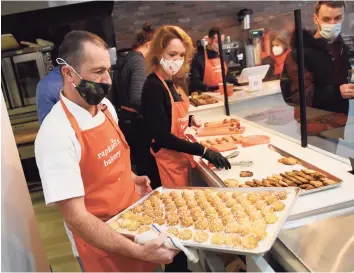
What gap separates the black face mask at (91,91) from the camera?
119 cm

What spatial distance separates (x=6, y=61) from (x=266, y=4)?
3.95 metres

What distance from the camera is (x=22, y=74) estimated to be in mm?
4117

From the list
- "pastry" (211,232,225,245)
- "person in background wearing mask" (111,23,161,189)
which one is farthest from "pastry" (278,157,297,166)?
"person in background wearing mask" (111,23,161,189)

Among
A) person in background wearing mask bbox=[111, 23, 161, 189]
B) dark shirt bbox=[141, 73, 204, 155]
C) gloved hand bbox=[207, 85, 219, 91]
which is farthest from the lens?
gloved hand bbox=[207, 85, 219, 91]

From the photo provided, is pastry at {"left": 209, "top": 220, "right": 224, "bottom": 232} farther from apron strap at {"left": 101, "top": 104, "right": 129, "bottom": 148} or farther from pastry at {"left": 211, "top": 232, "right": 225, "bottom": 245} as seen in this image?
apron strap at {"left": 101, "top": 104, "right": 129, "bottom": 148}

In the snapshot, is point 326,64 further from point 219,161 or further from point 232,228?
point 232,228

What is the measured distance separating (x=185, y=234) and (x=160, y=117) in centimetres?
77

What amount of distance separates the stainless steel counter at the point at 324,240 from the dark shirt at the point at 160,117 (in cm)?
72

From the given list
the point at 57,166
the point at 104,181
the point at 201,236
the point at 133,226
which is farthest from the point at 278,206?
the point at 57,166

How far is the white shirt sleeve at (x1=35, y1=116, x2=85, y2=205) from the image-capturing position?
108cm

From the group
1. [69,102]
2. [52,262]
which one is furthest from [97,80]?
[52,262]

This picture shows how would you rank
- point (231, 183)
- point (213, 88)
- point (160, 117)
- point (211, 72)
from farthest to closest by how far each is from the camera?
point (211, 72) → point (213, 88) → point (160, 117) → point (231, 183)

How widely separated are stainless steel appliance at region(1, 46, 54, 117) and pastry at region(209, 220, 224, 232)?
3.46 metres

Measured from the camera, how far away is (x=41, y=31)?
4211mm
